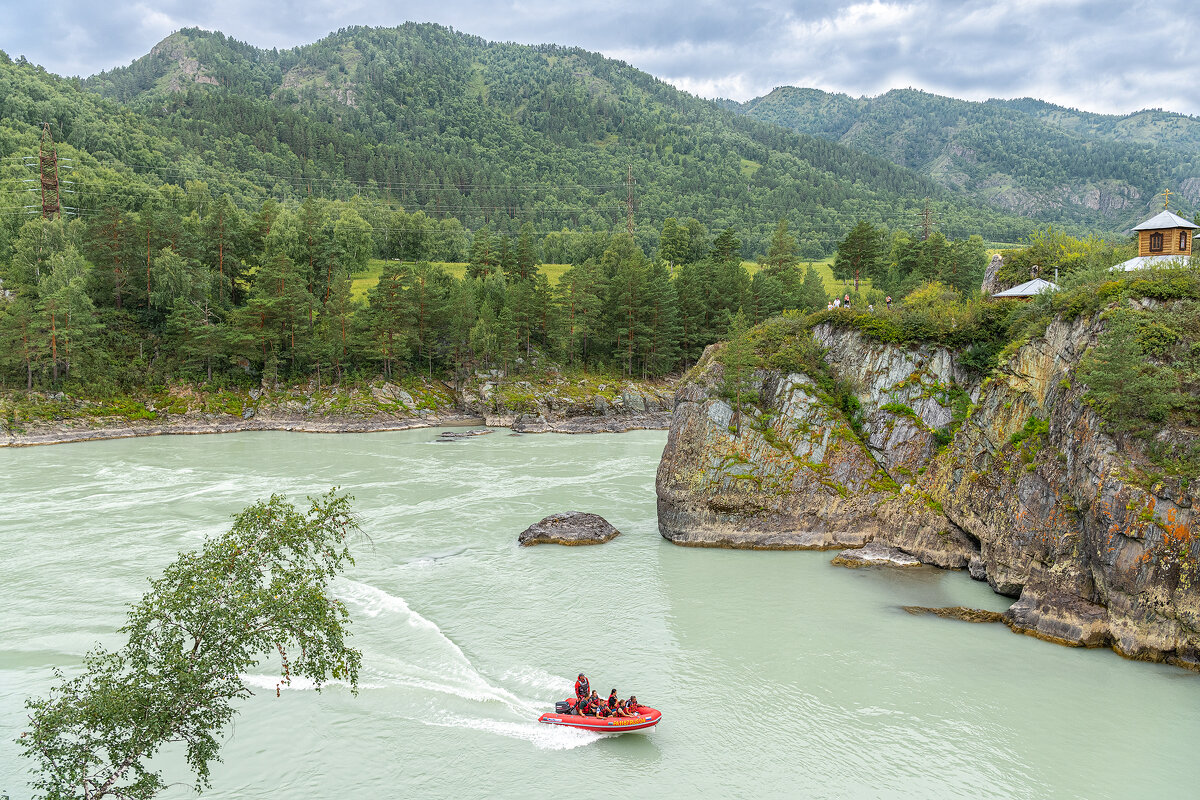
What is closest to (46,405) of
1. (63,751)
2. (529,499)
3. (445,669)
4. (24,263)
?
(24,263)

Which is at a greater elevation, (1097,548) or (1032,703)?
(1097,548)

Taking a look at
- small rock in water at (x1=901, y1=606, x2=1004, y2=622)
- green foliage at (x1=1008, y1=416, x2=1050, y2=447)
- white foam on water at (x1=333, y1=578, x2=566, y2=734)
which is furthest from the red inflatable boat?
green foliage at (x1=1008, y1=416, x2=1050, y2=447)

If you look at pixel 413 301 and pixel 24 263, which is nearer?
pixel 24 263

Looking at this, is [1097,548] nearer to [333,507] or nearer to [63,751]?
[333,507]

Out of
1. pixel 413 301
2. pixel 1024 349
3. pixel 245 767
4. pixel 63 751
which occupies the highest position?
pixel 413 301

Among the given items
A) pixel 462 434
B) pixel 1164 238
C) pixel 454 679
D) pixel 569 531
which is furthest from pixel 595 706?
pixel 462 434

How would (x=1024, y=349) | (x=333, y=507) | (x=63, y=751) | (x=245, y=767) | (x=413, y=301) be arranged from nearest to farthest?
(x=63, y=751)
(x=333, y=507)
(x=245, y=767)
(x=1024, y=349)
(x=413, y=301)

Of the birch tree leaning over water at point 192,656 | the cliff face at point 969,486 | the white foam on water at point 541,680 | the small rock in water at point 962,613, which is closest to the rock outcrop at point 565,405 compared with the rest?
A: the cliff face at point 969,486

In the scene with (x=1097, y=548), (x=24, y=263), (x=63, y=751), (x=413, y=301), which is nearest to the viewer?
(x=63, y=751)
